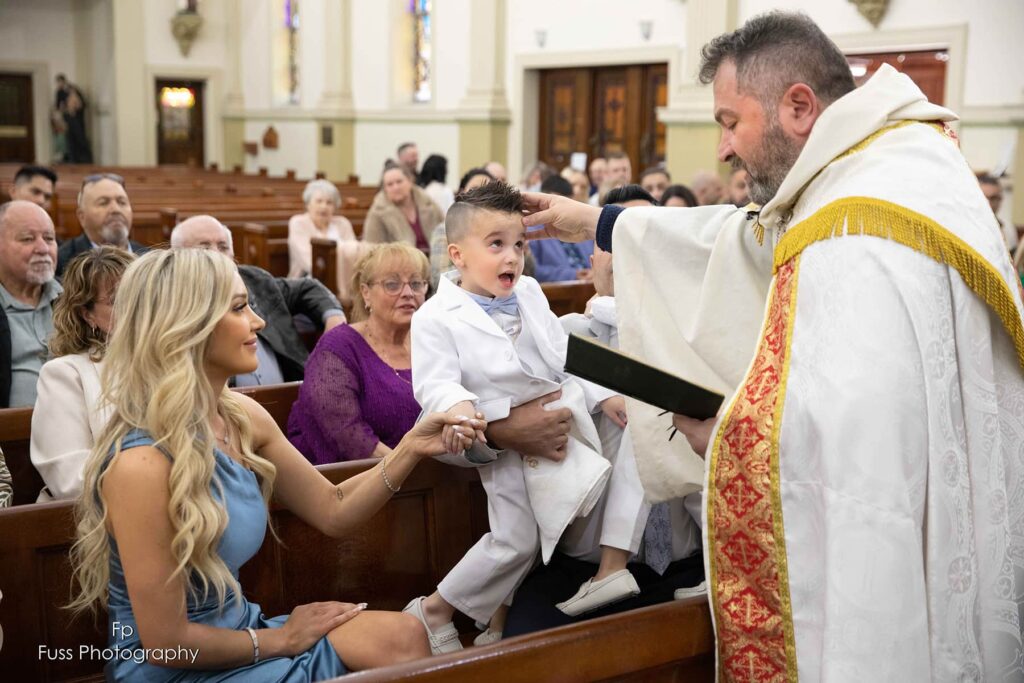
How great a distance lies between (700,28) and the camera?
11625 mm

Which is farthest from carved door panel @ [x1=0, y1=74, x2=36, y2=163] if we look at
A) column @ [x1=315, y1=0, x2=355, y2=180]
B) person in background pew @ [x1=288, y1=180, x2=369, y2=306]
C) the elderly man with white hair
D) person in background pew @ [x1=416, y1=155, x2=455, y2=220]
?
the elderly man with white hair

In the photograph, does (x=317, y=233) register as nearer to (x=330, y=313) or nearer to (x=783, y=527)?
(x=330, y=313)

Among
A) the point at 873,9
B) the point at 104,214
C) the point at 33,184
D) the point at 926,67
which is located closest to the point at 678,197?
the point at 104,214

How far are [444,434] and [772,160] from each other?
2.86ft

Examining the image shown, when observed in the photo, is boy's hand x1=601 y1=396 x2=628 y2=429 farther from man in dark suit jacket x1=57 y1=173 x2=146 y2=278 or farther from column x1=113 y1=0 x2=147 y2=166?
column x1=113 y1=0 x2=147 y2=166

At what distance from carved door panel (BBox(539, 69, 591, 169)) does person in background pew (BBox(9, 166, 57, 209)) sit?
319 inches

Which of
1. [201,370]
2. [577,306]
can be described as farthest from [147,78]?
[201,370]

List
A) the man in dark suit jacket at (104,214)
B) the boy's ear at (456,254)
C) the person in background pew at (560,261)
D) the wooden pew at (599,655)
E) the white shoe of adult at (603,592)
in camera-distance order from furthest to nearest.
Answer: the person in background pew at (560,261) → the man in dark suit jacket at (104,214) → the boy's ear at (456,254) → the white shoe of adult at (603,592) → the wooden pew at (599,655)

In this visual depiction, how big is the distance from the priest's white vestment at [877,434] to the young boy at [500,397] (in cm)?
59

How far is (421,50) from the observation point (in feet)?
52.2

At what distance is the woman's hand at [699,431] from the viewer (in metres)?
2.05

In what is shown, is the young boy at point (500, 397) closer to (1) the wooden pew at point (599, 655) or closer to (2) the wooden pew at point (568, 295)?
(1) the wooden pew at point (599, 655)

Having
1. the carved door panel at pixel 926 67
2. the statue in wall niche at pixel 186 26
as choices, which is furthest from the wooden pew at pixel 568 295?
the statue in wall niche at pixel 186 26

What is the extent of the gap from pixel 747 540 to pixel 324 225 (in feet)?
18.3
